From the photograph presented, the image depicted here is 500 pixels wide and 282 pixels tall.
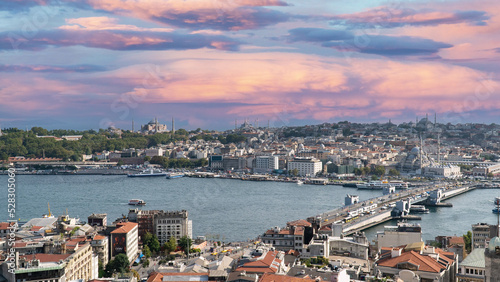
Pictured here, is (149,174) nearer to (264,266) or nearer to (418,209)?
(418,209)

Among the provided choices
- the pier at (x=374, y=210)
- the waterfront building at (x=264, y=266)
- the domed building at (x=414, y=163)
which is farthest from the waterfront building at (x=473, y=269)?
the domed building at (x=414, y=163)

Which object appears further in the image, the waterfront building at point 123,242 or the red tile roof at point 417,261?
the waterfront building at point 123,242

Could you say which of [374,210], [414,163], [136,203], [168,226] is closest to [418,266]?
[168,226]

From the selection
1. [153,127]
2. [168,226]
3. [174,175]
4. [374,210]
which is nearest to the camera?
[168,226]

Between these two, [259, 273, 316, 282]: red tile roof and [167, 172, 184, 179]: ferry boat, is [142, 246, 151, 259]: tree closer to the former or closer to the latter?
[259, 273, 316, 282]: red tile roof

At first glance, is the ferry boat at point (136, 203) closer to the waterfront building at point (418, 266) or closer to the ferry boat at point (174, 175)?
the waterfront building at point (418, 266)

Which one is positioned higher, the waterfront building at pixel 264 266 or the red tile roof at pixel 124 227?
the waterfront building at pixel 264 266

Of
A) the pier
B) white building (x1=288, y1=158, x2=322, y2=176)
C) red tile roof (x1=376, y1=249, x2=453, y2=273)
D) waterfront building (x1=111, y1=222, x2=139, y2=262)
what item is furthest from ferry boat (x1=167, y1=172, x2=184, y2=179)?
red tile roof (x1=376, y1=249, x2=453, y2=273)
